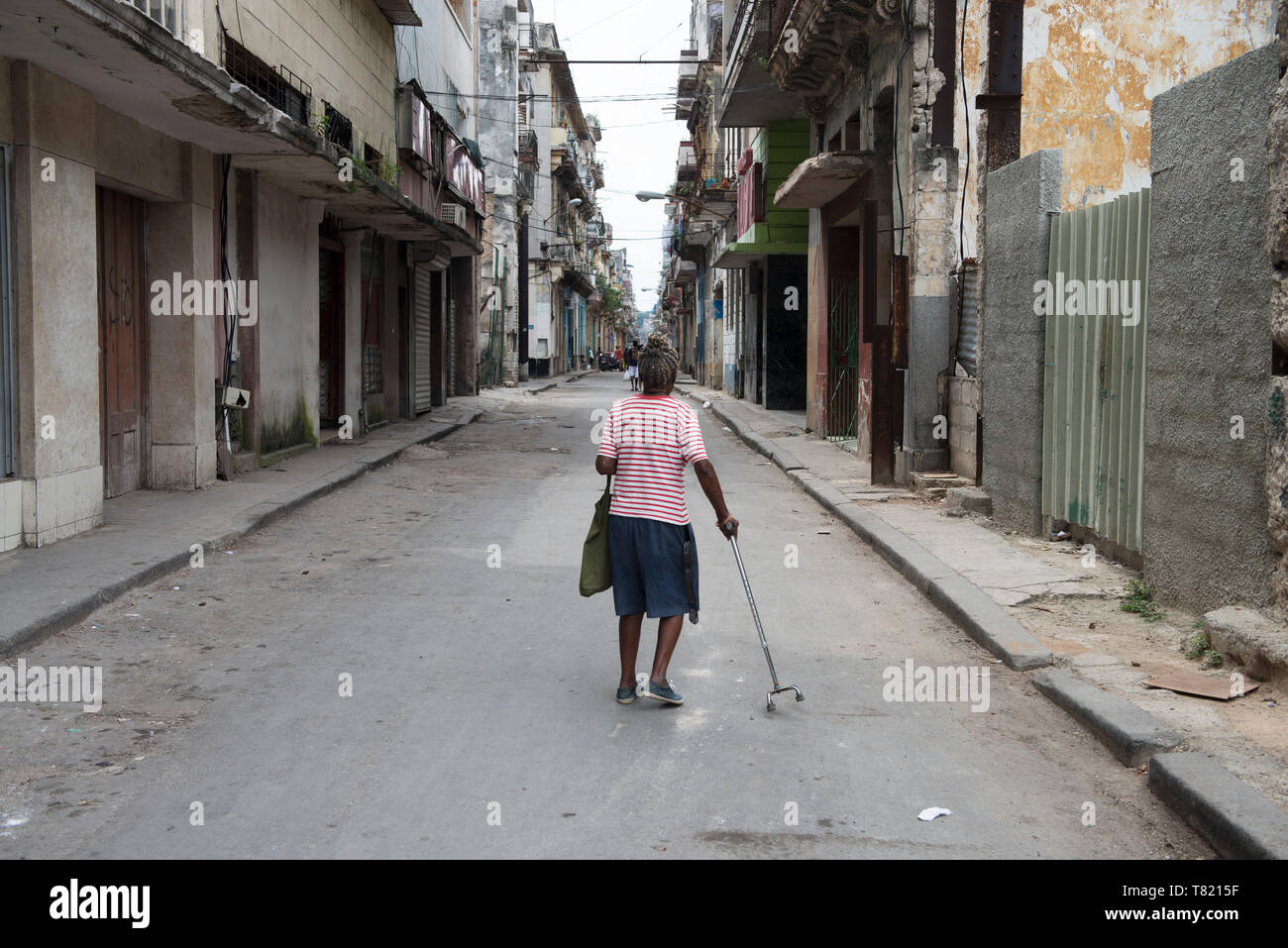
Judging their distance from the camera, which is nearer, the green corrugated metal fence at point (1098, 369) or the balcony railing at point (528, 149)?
the green corrugated metal fence at point (1098, 369)

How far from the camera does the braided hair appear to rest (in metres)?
5.41

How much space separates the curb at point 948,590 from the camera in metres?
5.96

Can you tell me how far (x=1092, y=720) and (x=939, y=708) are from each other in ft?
→ 2.21

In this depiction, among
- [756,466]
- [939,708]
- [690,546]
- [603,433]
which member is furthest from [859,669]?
[756,466]

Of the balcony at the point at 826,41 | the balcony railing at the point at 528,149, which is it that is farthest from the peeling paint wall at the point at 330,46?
the balcony railing at the point at 528,149

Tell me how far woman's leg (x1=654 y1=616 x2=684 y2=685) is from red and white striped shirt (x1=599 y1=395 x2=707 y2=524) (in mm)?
449

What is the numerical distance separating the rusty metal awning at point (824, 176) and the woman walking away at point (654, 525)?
1012 cm

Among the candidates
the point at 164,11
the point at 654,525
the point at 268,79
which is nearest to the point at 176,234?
the point at 164,11

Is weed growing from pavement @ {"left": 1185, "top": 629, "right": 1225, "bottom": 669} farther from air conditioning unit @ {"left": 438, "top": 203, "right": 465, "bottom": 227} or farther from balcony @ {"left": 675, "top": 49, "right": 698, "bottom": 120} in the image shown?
balcony @ {"left": 675, "top": 49, "right": 698, "bottom": 120}

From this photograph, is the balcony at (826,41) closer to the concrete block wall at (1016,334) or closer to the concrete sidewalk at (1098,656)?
the concrete block wall at (1016,334)

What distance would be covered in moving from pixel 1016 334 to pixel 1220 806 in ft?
20.4

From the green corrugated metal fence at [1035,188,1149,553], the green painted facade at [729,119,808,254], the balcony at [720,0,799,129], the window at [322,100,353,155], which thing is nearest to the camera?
the green corrugated metal fence at [1035,188,1149,553]

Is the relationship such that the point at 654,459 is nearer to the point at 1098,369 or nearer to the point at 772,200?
the point at 1098,369

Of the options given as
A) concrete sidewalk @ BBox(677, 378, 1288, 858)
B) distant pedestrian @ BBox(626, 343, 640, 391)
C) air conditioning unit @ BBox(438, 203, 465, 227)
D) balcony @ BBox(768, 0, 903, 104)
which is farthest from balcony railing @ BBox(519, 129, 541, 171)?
concrete sidewalk @ BBox(677, 378, 1288, 858)
